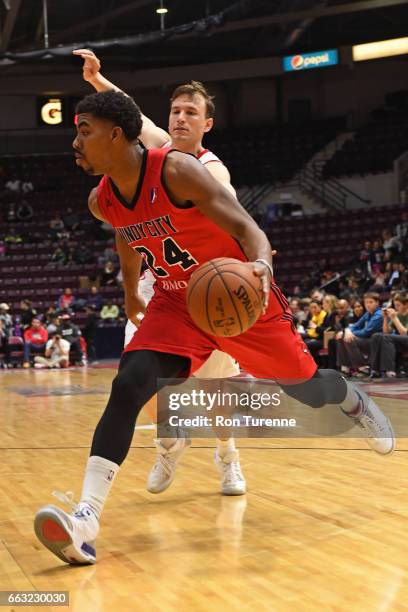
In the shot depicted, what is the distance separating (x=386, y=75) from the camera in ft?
86.1

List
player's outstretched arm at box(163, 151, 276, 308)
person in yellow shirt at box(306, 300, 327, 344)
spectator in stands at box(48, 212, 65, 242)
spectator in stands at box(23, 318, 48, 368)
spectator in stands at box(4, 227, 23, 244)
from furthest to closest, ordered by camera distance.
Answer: spectator in stands at box(48, 212, 65, 242), spectator in stands at box(4, 227, 23, 244), spectator in stands at box(23, 318, 48, 368), person in yellow shirt at box(306, 300, 327, 344), player's outstretched arm at box(163, 151, 276, 308)

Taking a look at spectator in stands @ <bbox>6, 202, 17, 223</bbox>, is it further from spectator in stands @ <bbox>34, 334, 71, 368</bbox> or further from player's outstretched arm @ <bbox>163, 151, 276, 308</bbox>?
player's outstretched arm @ <bbox>163, 151, 276, 308</bbox>

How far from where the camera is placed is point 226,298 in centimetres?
269

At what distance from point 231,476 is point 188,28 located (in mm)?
14840

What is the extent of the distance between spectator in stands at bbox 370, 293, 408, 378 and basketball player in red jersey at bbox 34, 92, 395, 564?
6.69 m

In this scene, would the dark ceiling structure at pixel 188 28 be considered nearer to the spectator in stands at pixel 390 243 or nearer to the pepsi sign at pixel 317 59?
the pepsi sign at pixel 317 59

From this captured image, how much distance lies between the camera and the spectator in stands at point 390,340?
9906 millimetres

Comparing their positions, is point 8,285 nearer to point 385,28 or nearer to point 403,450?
point 385,28

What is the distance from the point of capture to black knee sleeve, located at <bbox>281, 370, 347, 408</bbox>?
345 cm

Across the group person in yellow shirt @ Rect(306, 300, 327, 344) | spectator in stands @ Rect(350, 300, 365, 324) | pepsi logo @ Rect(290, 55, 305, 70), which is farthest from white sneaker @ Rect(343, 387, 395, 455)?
pepsi logo @ Rect(290, 55, 305, 70)

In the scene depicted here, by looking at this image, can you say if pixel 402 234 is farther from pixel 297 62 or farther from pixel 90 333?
pixel 297 62

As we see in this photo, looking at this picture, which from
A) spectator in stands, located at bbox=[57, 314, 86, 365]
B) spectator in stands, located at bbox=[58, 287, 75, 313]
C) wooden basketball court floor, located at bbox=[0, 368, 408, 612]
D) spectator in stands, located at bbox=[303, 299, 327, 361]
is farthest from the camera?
spectator in stands, located at bbox=[58, 287, 75, 313]

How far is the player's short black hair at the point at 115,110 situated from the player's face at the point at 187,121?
2.95ft

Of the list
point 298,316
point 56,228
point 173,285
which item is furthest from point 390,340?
point 56,228
